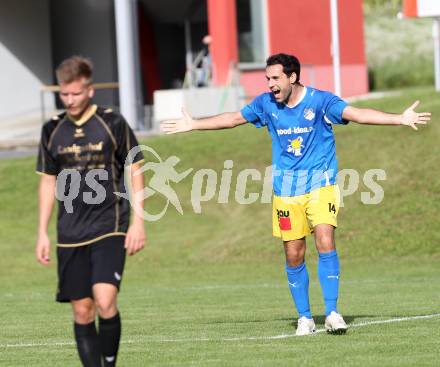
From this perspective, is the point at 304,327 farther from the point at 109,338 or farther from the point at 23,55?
the point at 23,55

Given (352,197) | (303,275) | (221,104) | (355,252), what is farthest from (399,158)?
(303,275)

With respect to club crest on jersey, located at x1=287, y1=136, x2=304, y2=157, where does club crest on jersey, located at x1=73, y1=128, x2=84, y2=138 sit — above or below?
above

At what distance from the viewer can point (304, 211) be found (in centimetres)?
1055

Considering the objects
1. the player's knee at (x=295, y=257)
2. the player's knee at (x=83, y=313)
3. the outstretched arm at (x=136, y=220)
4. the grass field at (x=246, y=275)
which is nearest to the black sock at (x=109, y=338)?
the player's knee at (x=83, y=313)

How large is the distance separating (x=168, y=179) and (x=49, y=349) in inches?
700

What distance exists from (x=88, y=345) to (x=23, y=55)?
107ft

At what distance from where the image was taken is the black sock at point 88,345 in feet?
25.8

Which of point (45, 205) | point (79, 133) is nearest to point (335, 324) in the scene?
point (45, 205)

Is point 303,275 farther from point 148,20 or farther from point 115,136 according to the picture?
point 148,20

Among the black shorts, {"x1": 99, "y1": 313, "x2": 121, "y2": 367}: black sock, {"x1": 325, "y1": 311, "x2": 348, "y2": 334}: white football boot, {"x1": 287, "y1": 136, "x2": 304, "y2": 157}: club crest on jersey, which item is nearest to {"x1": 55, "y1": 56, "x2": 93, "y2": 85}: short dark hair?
the black shorts

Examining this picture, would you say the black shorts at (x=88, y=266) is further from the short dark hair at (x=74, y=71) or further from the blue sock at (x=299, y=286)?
the blue sock at (x=299, y=286)

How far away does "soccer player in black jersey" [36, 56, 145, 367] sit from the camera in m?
7.86

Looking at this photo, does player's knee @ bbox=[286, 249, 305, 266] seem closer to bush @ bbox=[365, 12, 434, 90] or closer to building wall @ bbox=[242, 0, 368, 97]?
building wall @ bbox=[242, 0, 368, 97]

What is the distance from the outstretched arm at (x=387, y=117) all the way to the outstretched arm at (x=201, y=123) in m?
1.02
